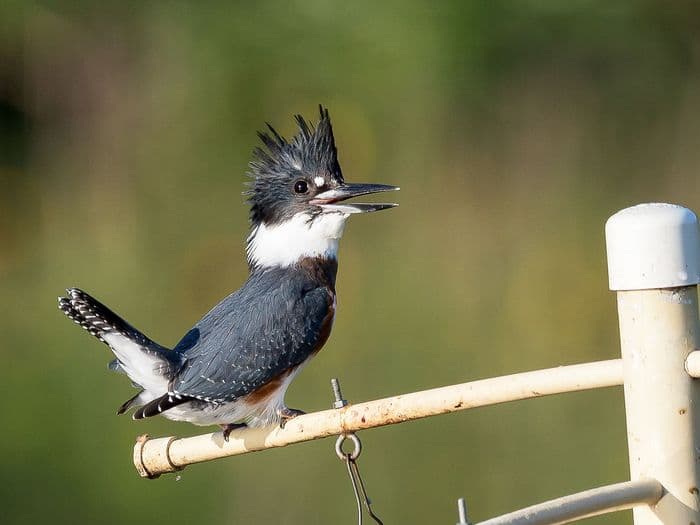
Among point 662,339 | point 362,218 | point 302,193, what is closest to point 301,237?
point 302,193

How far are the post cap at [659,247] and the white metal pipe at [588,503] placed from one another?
10.0 inches

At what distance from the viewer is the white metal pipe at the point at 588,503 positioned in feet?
4.68

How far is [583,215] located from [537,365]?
2.22 feet

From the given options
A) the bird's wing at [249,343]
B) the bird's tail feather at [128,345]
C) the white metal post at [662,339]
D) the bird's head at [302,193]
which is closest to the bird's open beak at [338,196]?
the bird's head at [302,193]

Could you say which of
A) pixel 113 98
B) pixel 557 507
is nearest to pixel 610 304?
pixel 113 98

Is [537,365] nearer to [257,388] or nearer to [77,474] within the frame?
[77,474]

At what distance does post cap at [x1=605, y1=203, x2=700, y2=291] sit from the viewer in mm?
1527

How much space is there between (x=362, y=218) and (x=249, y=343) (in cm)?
255

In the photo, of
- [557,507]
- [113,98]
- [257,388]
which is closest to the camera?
[557,507]

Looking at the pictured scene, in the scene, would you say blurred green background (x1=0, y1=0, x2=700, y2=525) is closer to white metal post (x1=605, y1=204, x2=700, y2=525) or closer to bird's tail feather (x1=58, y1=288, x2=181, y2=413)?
bird's tail feather (x1=58, y1=288, x2=181, y2=413)

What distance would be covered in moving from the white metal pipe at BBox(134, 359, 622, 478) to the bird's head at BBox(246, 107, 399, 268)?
57 cm

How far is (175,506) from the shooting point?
465 cm

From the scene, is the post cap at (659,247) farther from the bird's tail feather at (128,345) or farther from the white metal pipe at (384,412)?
the bird's tail feather at (128,345)

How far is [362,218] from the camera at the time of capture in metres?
5.25
